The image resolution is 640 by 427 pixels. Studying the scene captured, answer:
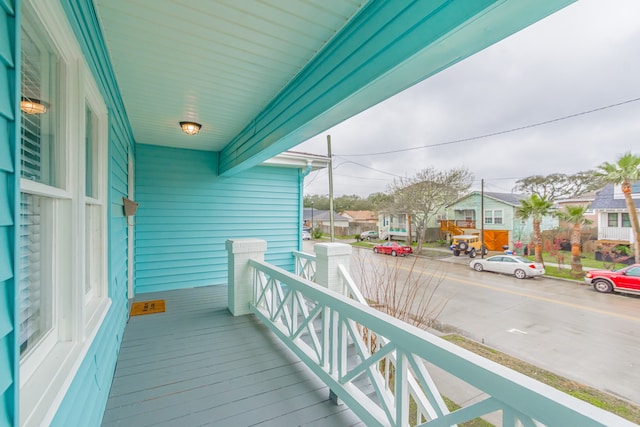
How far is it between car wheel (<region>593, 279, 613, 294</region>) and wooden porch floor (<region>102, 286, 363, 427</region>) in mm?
3577

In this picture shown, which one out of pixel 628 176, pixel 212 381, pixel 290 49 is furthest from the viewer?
pixel 628 176

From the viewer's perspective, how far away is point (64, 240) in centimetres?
118

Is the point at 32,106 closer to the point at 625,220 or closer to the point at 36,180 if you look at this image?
the point at 36,180

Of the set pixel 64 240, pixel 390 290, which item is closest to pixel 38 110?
pixel 64 240

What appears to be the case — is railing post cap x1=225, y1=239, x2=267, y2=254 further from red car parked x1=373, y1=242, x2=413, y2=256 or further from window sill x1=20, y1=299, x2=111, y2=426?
red car parked x1=373, y1=242, x2=413, y2=256

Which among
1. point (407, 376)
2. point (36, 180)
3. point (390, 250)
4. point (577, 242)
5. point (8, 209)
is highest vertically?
point (36, 180)

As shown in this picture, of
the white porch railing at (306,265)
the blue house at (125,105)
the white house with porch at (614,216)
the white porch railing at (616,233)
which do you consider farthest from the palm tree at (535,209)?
the blue house at (125,105)

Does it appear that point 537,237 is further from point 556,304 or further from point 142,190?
point 142,190

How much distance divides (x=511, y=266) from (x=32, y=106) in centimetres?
951

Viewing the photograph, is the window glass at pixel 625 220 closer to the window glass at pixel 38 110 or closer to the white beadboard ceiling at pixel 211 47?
the white beadboard ceiling at pixel 211 47

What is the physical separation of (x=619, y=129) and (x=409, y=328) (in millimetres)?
3994

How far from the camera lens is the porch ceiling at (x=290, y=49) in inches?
43.5

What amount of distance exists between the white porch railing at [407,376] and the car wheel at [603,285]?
9.39ft

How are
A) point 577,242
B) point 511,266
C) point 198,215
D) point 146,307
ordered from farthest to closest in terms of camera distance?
point 511,266
point 198,215
point 577,242
point 146,307
